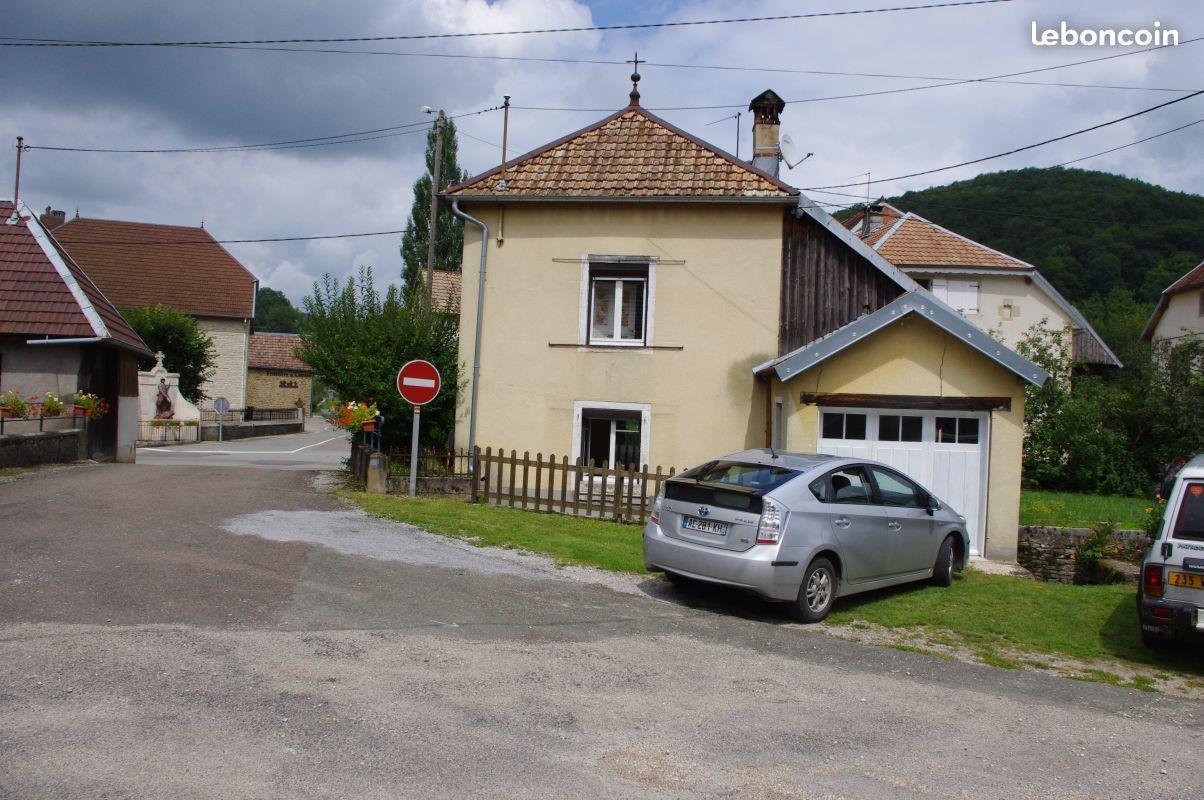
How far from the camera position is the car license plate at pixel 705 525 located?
8.57 meters

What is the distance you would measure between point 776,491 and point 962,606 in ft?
9.41

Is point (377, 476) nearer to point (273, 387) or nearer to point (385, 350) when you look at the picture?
point (385, 350)

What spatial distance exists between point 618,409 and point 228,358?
41.0 metres

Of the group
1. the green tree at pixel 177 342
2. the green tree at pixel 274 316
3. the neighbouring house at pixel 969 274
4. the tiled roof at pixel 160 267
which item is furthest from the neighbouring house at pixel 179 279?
the green tree at pixel 274 316

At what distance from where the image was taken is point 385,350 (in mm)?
16812

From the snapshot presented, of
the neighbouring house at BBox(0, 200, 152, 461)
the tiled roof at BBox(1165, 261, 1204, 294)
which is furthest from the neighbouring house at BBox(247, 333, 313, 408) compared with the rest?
A: the tiled roof at BBox(1165, 261, 1204, 294)

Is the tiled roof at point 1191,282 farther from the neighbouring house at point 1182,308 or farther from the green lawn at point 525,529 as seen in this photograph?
the green lawn at point 525,529

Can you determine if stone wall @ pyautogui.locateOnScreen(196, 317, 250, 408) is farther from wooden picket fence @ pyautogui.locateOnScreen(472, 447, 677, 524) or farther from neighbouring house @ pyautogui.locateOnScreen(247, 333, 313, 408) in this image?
wooden picket fence @ pyautogui.locateOnScreen(472, 447, 677, 524)

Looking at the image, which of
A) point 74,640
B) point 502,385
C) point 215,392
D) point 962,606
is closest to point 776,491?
point 962,606

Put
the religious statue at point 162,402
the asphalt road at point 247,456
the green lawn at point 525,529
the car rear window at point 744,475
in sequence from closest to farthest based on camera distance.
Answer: the car rear window at point 744,475 → the green lawn at point 525,529 → the asphalt road at point 247,456 → the religious statue at point 162,402

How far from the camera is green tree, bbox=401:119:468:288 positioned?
51.6 metres

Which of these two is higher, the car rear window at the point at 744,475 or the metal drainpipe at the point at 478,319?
the metal drainpipe at the point at 478,319

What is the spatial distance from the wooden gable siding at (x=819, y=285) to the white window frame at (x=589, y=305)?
2.26 m

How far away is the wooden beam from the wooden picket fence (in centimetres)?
257
